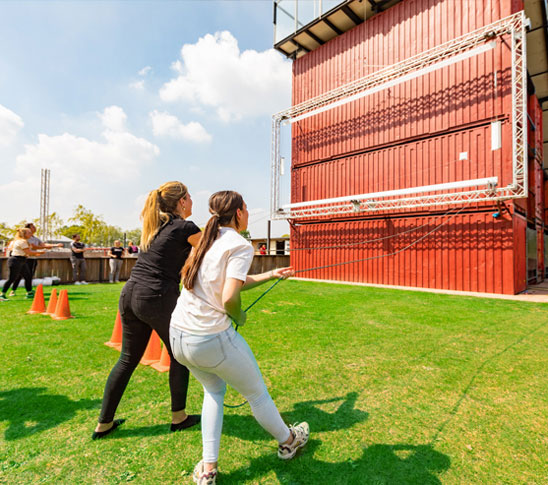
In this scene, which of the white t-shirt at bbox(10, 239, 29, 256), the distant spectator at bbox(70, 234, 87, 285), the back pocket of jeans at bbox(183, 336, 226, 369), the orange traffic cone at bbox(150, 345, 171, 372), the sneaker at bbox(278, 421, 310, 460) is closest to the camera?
the back pocket of jeans at bbox(183, 336, 226, 369)

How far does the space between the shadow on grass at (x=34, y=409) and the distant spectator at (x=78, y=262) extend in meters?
9.72

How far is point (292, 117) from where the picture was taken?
634 inches

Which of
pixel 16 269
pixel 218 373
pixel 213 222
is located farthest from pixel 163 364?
pixel 16 269

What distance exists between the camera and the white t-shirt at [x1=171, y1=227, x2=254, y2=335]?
1.61m

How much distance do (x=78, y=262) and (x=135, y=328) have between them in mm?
11261

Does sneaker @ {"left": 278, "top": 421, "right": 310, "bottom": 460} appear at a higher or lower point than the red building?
lower

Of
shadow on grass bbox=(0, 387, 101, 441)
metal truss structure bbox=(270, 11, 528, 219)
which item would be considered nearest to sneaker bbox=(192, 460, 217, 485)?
shadow on grass bbox=(0, 387, 101, 441)

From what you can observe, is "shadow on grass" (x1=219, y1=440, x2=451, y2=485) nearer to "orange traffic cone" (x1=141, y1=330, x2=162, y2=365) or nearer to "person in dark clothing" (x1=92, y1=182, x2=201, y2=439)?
"person in dark clothing" (x1=92, y1=182, x2=201, y2=439)

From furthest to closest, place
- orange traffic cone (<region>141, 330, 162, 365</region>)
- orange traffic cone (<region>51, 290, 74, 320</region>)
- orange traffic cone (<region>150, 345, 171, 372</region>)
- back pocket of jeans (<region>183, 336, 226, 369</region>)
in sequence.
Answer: orange traffic cone (<region>51, 290, 74, 320</region>), orange traffic cone (<region>141, 330, 162, 365</region>), orange traffic cone (<region>150, 345, 171, 372</region>), back pocket of jeans (<region>183, 336, 226, 369</region>)

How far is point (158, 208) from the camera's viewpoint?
89.1 inches

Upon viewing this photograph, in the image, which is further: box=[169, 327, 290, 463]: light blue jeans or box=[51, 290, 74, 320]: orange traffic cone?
box=[51, 290, 74, 320]: orange traffic cone

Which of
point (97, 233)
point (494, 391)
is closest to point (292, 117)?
point (494, 391)

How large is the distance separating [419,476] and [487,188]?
1048 centimetres

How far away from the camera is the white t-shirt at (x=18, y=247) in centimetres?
702
